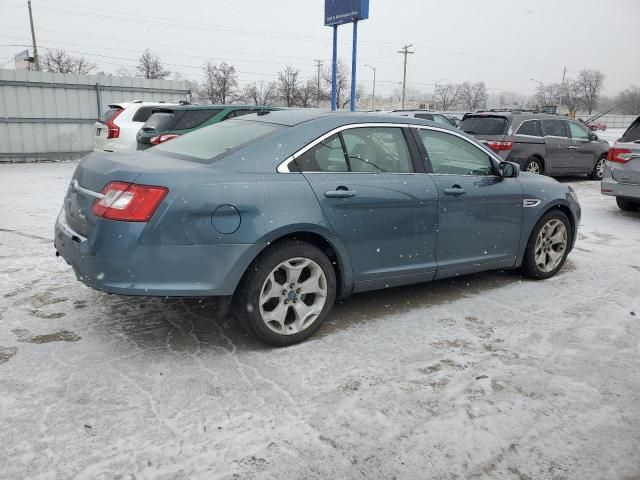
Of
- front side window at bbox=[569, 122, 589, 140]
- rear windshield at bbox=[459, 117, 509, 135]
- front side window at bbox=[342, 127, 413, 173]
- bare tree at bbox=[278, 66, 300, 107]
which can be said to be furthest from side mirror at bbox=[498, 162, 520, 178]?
bare tree at bbox=[278, 66, 300, 107]

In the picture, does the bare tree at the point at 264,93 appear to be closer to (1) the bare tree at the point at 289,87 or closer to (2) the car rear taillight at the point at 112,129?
(1) the bare tree at the point at 289,87

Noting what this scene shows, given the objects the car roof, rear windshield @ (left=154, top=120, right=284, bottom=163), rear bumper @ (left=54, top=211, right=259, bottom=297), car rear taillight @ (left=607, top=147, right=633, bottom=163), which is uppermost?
the car roof

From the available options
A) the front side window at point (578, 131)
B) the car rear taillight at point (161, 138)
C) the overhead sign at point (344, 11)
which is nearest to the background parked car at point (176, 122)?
the car rear taillight at point (161, 138)

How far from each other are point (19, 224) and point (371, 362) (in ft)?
18.0

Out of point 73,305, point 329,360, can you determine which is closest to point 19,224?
point 73,305

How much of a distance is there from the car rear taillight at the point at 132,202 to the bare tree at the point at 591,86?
109 meters

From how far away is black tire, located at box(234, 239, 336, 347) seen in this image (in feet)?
10.8

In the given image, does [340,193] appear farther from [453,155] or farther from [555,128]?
[555,128]

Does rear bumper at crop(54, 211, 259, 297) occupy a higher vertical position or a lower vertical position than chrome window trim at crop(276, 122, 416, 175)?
lower

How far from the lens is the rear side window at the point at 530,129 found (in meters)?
11.1

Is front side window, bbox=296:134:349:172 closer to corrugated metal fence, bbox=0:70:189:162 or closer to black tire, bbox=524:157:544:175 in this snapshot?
black tire, bbox=524:157:544:175

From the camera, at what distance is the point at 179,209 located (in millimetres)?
3055

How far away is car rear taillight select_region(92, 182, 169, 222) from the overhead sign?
14.0m

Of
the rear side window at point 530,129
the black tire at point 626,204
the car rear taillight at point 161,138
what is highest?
the rear side window at point 530,129
